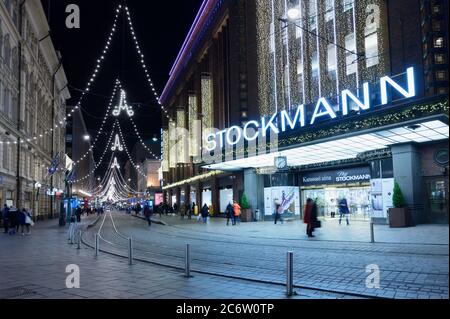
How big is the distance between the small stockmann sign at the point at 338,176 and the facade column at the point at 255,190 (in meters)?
3.67

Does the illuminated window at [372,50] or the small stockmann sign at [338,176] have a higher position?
the illuminated window at [372,50]

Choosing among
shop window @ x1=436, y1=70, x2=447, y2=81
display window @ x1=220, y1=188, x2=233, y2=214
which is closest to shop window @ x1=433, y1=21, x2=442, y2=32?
shop window @ x1=436, y1=70, x2=447, y2=81

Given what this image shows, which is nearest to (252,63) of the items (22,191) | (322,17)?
(322,17)

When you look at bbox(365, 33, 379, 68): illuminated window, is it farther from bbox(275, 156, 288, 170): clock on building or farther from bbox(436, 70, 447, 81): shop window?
bbox(275, 156, 288, 170): clock on building

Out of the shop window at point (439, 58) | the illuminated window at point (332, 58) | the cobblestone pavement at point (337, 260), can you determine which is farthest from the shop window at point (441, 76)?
the cobblestone pavement at point (337, 260)

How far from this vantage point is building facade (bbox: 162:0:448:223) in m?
22.8

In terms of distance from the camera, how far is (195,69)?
6112 centimetres

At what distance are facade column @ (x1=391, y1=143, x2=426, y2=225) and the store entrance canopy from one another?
2.26ft

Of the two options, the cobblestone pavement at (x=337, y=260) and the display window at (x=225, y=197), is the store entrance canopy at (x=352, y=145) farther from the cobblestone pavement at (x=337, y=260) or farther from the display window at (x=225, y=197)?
the display window at (x=225, y=197)

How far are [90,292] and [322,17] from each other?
26774 millimetres

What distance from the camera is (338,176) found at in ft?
103

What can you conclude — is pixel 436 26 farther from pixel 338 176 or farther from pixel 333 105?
pixel 338 176

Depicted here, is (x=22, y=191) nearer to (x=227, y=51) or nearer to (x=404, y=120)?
(x=227, y=51)

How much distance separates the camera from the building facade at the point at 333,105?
22.8 meters
